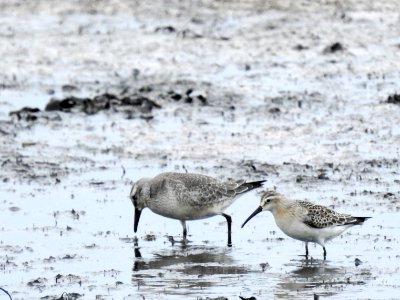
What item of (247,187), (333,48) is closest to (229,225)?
(247,187)

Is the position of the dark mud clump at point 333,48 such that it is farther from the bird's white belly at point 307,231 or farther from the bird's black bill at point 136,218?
the bird's white belly at point 307,231

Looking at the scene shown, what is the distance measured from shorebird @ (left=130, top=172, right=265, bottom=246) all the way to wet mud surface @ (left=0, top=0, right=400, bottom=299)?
0.91 ft

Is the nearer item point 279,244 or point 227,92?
point 279,244

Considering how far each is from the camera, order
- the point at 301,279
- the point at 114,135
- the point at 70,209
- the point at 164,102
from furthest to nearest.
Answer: the point at 164,102 → the point at 114,135 → the point at 70,209 → the point at 301,279

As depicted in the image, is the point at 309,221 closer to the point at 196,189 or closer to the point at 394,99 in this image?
the point at 196,189

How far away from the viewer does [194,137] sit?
1909 centimetres

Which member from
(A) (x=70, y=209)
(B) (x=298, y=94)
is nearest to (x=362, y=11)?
(B) (x=298, y=94)

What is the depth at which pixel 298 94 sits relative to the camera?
21.7m

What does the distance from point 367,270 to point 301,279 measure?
687 mm

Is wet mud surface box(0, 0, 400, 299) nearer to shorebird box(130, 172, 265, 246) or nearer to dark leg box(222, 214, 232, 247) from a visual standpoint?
dark leg box(222, 214, 232, 247)

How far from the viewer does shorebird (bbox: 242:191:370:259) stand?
1335cm

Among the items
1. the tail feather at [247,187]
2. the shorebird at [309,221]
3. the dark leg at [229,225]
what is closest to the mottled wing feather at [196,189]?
the tail feather at [247,187]

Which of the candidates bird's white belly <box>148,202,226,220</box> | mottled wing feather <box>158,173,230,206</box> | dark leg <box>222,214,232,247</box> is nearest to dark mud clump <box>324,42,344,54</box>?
mottled wing feather <box>158,173,230,206</box>

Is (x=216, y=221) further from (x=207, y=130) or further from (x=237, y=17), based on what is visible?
(x=237, y=17)
